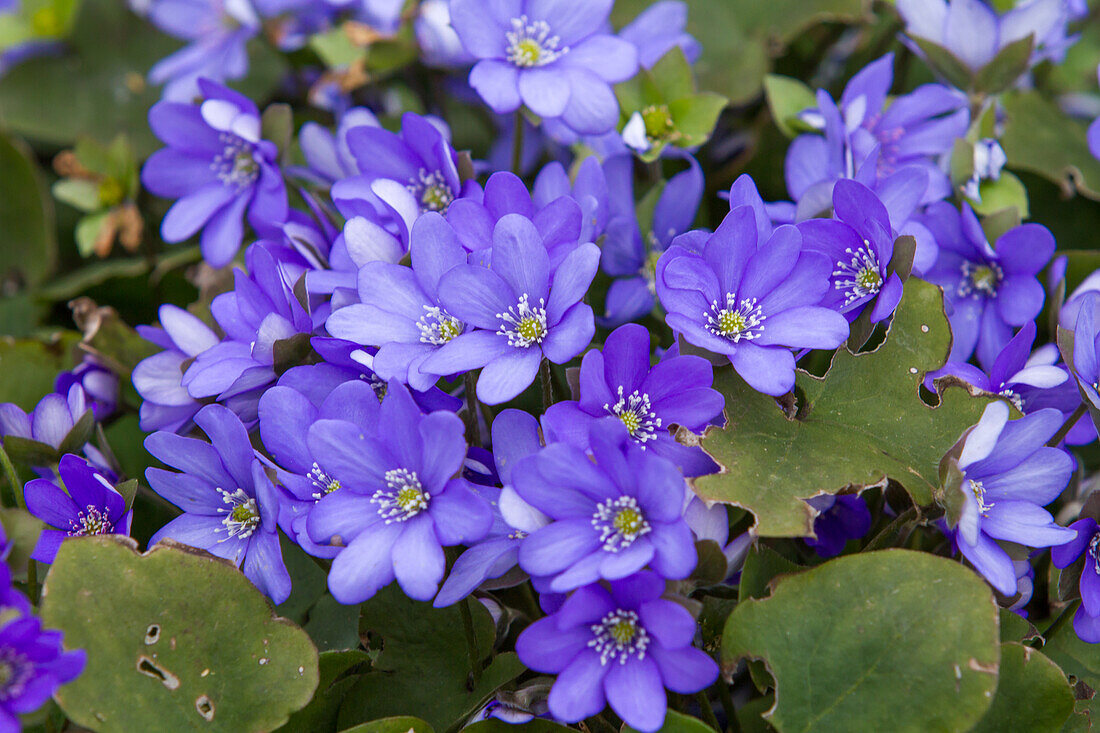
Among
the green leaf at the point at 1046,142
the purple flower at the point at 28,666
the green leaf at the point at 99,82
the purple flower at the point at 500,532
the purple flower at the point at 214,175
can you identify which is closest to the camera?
the purple flower at the point at 28,666

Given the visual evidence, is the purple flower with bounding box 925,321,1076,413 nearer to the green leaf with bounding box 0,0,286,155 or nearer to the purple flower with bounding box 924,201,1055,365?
the purple flower with bounding box 924,201,1055,365

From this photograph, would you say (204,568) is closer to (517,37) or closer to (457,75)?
(517,37)

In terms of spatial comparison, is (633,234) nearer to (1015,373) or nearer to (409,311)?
(409,311)

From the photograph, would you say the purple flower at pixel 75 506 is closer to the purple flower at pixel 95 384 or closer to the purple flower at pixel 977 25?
the purple flower at pixel 95 384

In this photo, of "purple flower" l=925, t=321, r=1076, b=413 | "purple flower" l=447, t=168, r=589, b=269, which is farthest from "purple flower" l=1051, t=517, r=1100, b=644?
"purple flower" l=447, t=168, r=589, b=269

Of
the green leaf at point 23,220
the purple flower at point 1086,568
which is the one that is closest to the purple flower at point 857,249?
the purple flower at point 1086,568

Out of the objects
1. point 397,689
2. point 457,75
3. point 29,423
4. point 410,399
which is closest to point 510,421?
point 410,399
